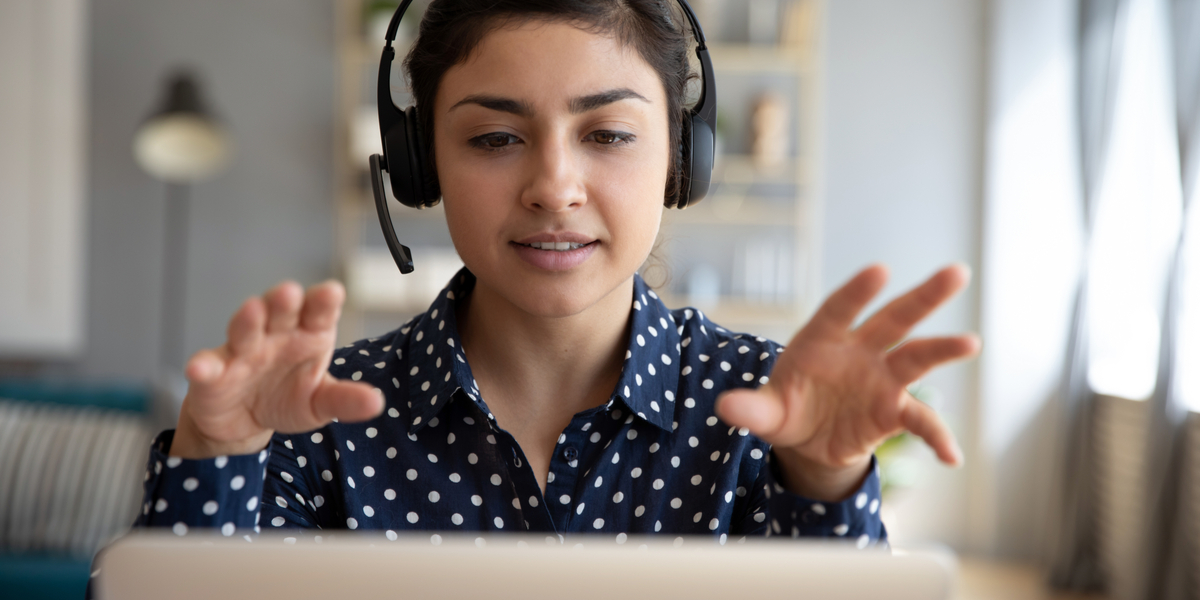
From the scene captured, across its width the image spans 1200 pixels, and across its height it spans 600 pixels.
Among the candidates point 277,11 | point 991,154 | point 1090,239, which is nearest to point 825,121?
point 991,154

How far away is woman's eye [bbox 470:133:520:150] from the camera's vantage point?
0.91 metres

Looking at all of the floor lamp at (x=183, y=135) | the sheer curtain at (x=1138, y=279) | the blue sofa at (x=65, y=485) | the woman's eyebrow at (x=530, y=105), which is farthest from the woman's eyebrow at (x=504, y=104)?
the floor lamp at (x=183, y=135)

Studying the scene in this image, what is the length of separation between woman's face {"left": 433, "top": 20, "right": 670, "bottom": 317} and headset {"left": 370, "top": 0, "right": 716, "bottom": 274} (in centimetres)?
10

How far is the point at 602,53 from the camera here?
929mm

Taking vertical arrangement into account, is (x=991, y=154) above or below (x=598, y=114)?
above

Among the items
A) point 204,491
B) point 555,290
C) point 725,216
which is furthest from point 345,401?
point 725,216

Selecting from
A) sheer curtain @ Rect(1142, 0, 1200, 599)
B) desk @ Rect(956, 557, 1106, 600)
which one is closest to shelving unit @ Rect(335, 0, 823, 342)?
desk @ Rect(956, 557, 1106, 600)

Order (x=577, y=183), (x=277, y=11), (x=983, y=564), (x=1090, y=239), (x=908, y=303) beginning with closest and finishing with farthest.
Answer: (x=908, y=303) → (x=577, y=183) → (x=1090, y=239) → (x=983, y=564) → (x=277, y=11)

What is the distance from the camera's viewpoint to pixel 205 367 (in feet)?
2.03

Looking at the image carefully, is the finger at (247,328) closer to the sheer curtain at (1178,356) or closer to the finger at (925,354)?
the finger at (925,354)

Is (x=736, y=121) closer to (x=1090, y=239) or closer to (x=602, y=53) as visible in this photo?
(x=1090, y=239)

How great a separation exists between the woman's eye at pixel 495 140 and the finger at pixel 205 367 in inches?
14.6

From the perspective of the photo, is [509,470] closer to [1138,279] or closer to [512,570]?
[512,570]

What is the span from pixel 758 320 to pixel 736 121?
843 mm
